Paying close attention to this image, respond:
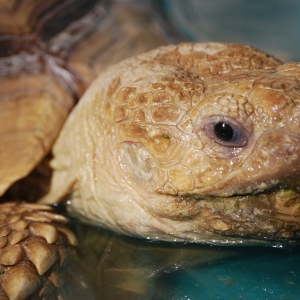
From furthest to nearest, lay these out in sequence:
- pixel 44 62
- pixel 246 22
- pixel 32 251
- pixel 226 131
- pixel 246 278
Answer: pixel 246 22 → pixel 44 62 → pixel 32 251 → pixel 246 278 → pixel 226 131

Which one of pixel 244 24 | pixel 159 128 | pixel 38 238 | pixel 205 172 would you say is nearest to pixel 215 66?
pixel 159 128

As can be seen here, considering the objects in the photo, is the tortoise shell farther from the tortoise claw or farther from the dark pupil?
the dark pupil

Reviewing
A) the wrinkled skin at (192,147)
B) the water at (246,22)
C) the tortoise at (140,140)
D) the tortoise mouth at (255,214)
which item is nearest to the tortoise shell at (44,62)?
the tortoise at (140,140)

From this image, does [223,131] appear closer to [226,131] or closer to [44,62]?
[226,131]

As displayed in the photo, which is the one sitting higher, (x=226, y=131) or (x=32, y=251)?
(x=226, y=131)

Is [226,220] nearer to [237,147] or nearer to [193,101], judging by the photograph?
[237,147]

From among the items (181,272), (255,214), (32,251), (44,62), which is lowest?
(181,272)

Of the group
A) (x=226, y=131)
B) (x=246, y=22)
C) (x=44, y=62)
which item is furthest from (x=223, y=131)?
(x=246, y=22)

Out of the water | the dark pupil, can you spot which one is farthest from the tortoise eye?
the water

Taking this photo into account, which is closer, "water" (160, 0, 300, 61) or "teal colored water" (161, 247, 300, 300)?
"teal colored water" (161, 247, 300, 300)
